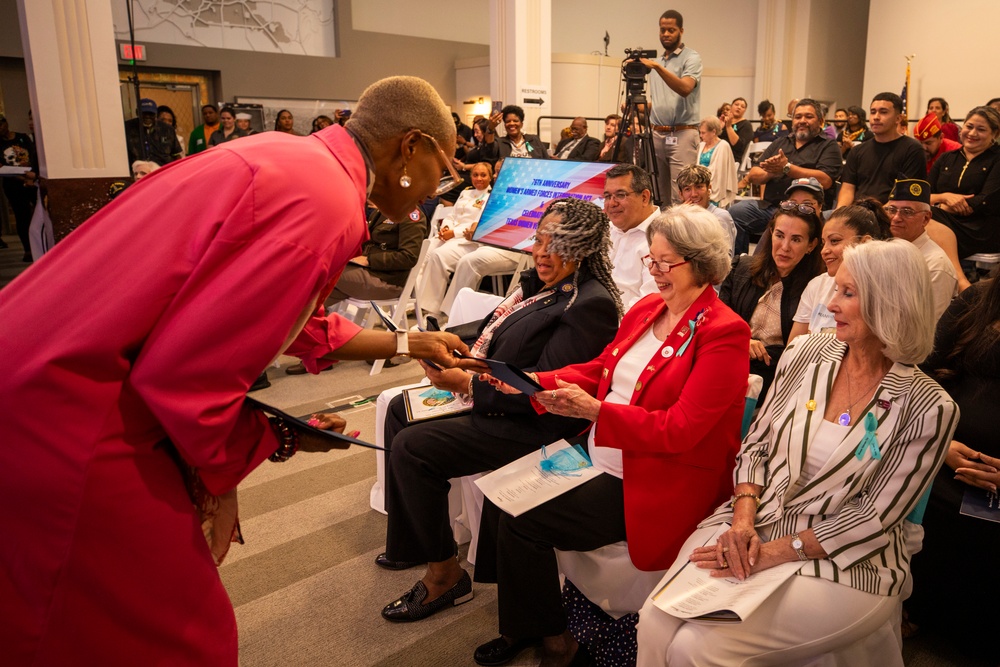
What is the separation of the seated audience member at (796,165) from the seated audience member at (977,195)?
2.68ft

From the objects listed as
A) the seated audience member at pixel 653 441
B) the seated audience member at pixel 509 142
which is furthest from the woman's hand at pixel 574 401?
the seated audience member at pixel 509 142

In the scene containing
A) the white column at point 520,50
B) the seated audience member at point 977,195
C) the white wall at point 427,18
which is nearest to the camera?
the seated audience member at point 977,195

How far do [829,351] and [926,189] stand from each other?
75.1 inches

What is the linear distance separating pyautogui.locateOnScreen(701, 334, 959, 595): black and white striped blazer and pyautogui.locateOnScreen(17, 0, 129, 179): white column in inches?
227

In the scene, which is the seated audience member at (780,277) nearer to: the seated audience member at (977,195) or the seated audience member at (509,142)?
the seated audience member at (977,195)

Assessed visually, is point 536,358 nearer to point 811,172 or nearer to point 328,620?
point 328,620

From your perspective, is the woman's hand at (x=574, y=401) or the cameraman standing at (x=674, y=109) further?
the cameraman standing at (x=674, y=109)

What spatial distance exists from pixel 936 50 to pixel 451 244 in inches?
372

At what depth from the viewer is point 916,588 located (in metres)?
2.18

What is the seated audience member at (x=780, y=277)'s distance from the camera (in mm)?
3061

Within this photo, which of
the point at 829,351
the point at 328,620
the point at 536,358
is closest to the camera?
the point at 829,351

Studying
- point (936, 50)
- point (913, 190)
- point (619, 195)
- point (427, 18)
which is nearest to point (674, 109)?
point (619, 195)

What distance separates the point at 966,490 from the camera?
1.99 metres

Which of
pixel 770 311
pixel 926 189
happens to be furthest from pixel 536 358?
pixel 926 189
